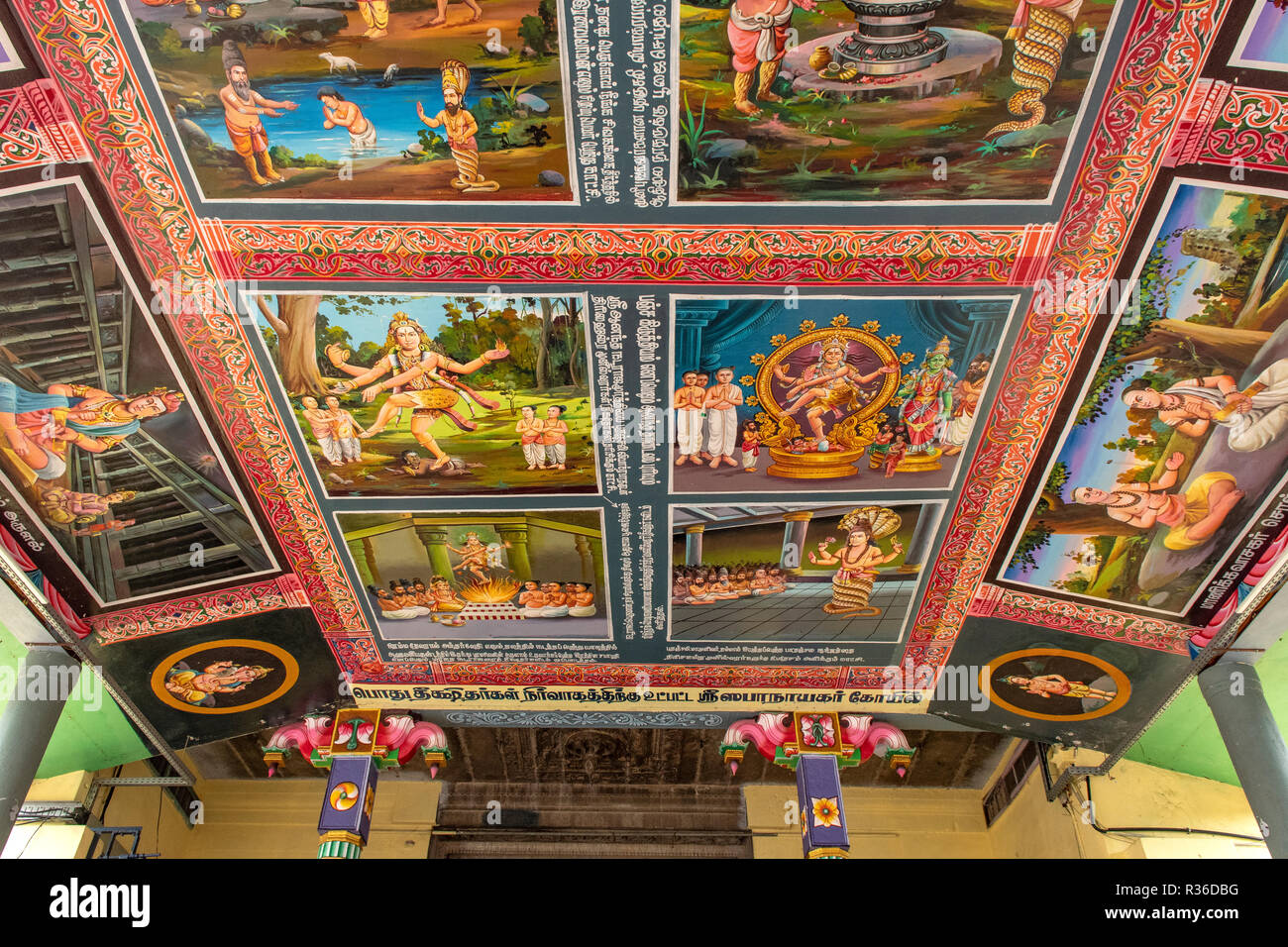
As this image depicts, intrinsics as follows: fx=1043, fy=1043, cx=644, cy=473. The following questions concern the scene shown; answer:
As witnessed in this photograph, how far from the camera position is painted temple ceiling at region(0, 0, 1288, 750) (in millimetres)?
5051

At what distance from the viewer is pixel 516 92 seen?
513cm

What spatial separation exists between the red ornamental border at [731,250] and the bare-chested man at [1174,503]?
0.65 metres

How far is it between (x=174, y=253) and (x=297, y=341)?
824 millimetres

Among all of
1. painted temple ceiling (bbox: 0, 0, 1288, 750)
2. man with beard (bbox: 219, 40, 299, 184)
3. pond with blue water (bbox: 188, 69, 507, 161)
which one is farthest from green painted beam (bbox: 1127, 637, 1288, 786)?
man with beard (bbox: 219, 40, 299, 184)

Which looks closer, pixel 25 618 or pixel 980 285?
pixel 980 285

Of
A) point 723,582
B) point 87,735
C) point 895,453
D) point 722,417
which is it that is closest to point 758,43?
point 722,417

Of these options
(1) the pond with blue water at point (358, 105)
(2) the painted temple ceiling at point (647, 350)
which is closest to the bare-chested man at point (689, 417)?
(2) the painted temple ceiling at point (647, 350)

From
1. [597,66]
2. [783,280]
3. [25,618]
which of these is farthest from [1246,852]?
[25,618]

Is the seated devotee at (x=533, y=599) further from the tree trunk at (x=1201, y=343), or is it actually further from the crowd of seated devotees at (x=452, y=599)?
the tree trunk at (x=1201, y=343)

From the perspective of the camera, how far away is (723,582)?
25.9 feet

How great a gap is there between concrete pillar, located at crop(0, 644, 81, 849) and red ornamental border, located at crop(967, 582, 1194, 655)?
6.90 metres

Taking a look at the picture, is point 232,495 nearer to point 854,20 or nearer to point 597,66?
point 597,66

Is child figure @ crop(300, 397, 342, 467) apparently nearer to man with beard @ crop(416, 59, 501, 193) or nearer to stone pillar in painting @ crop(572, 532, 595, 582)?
stone pillar in painting @ crop(572, 532, 595, 582)

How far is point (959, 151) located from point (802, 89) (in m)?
0.91
